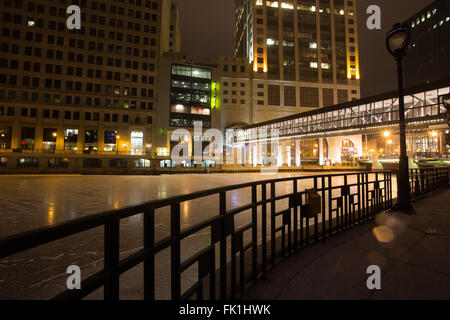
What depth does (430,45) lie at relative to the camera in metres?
103

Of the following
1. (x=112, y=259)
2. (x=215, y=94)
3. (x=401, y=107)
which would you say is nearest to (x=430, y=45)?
(x=215, y=94)

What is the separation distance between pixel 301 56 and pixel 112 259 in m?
90.8

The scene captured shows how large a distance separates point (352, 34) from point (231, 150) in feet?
217

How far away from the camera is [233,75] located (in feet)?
239

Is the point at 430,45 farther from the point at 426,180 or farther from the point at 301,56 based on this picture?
the point at 426,180

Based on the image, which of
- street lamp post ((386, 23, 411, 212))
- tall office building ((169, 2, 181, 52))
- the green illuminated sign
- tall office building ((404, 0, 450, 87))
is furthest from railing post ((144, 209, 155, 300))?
tall office building ((404, 0, 450, 87))

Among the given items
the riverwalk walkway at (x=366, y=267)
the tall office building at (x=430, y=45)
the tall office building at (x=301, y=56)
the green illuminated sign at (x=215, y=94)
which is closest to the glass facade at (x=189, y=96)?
the green illuminated sign at (x=215, y=94)

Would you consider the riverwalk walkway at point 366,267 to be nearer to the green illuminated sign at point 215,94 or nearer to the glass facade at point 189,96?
the glass facade at point 189,96

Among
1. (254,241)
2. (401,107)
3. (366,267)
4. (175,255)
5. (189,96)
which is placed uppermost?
(189,96)

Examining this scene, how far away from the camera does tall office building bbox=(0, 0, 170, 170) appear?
46562mm

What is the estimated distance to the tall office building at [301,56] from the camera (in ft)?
245

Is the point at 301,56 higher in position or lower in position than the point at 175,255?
higher

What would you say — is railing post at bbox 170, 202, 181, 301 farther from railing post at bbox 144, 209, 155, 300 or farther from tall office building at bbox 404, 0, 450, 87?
tall office building at bbox 404, 0, 450, 87

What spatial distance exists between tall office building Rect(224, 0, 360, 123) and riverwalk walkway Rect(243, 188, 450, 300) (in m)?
71.1
